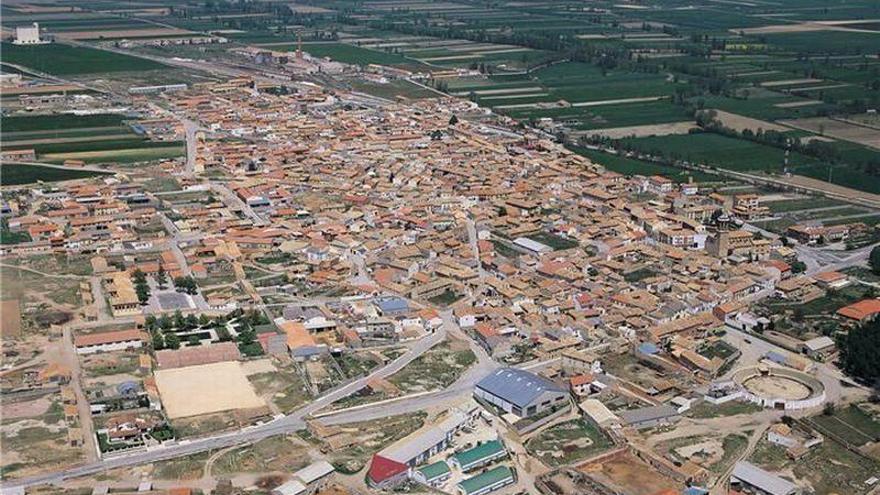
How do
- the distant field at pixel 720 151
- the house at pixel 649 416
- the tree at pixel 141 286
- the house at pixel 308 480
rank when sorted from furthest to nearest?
→ the distant field at pixel 720 151, the tree at pixel 141 286, the house at pixel 649 416, the house at pixel 308 480

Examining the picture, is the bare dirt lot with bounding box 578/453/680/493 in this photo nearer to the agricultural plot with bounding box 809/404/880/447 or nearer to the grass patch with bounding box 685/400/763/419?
the grass patch with bounding box 685/400/763/419

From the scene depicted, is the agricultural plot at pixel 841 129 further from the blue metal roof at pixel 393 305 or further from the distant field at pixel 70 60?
the distant field at pixel 70 60

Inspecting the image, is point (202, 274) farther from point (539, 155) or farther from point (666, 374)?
point (539, 155)

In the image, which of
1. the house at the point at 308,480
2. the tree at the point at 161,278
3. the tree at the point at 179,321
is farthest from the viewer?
the tree at the point at 161,278

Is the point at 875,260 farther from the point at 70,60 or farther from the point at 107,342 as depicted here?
the point at 70,60

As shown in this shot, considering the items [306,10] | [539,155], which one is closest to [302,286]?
[539,155]

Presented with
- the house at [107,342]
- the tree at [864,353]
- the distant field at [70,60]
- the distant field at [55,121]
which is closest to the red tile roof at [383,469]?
the house at [107,342]

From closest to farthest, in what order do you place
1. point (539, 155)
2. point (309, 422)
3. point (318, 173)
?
point (309, 422)
point (318, 173)
point (539, 155)

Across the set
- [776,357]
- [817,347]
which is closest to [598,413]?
[776,357]
